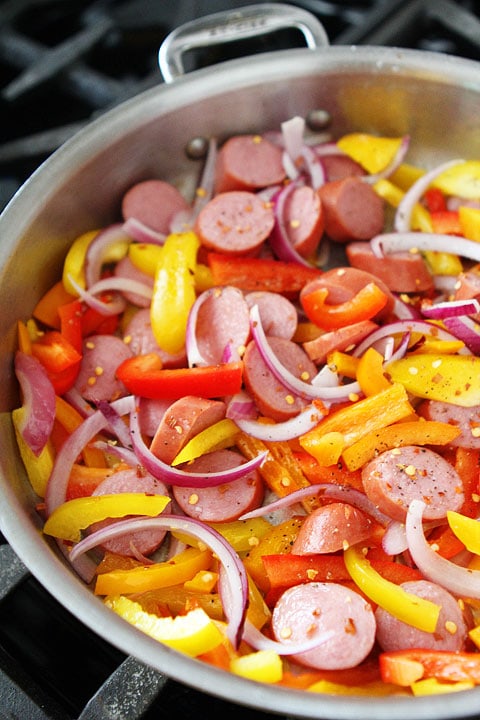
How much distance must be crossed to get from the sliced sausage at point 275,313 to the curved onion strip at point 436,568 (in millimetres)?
555

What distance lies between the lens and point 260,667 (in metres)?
1.27

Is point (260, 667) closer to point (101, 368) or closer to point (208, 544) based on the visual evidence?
point (208, 544)

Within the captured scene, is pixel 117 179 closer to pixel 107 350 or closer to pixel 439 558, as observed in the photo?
pixel 107 350

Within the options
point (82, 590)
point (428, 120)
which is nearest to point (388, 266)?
point (428, 120)

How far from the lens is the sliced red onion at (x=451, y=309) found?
171 centimetres

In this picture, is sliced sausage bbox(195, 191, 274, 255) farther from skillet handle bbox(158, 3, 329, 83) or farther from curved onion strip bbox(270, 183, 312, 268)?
skillet handle bbox(158, 3, 329, 83)

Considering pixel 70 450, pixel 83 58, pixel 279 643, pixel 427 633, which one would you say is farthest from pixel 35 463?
pixel 83 58

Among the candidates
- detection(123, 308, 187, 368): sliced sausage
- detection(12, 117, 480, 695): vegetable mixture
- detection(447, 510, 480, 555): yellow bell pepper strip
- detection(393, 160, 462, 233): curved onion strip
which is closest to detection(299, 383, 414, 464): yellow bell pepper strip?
detection(12, 117, 480, 695): vegetable mixture

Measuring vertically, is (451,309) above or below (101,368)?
below

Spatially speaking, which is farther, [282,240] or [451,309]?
[282,240]

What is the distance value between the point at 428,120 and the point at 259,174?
0.51 metres

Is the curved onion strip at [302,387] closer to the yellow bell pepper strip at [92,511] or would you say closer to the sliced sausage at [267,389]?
the sliced sausage at [267,389]

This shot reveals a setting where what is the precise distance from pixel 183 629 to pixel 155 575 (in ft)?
0.59

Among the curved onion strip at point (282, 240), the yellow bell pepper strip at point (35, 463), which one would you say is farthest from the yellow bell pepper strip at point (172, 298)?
the yellow bell pepper strip at point (35, 463)
